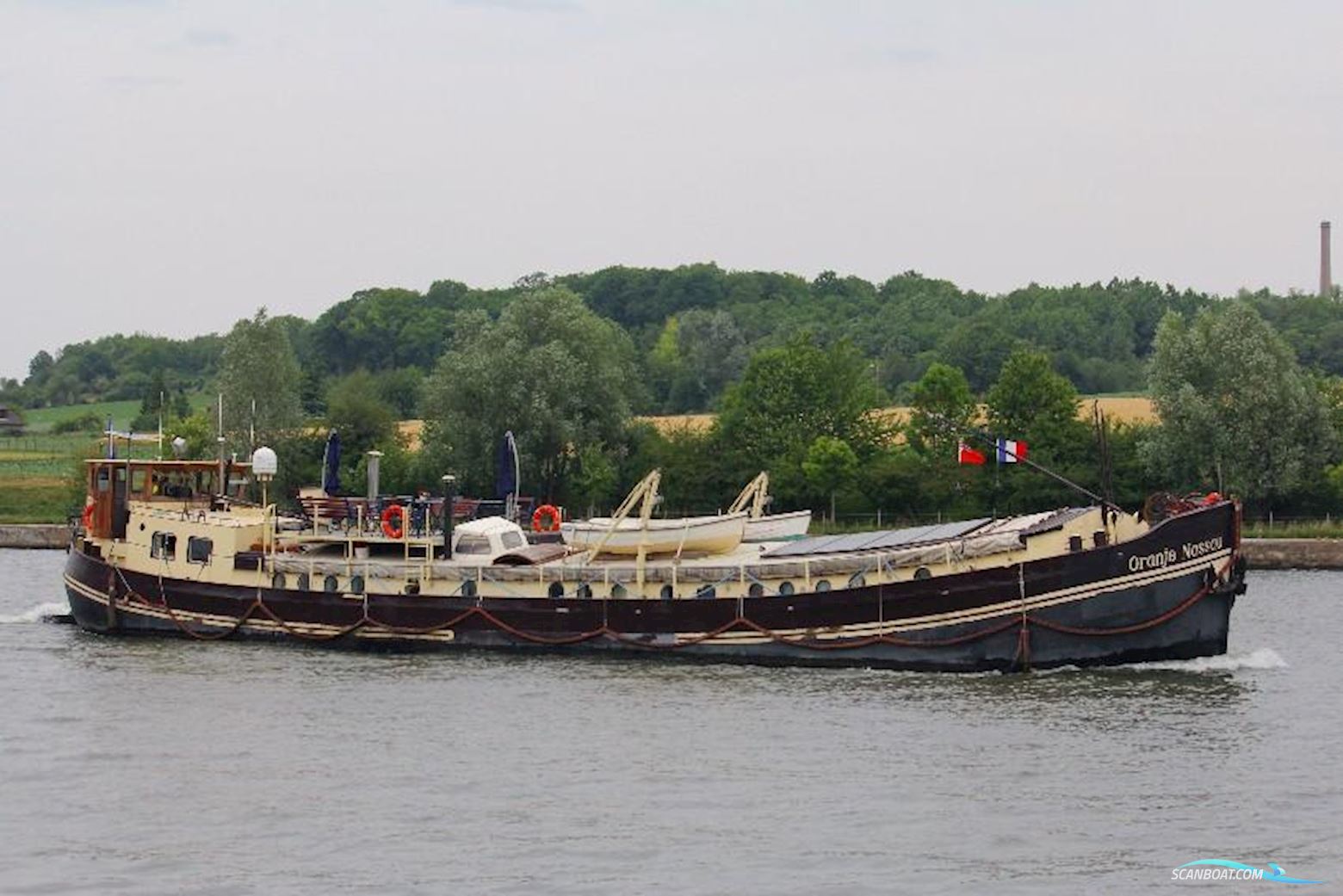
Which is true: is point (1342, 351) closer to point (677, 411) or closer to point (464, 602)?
point (677, 411)

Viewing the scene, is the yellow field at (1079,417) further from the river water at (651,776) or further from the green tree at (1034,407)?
the river water at (651,776)

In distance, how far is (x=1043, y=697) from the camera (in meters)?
47.6

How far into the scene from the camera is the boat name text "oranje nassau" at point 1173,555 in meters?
50.7

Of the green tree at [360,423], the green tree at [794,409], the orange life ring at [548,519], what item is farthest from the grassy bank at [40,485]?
the orange life ring at [548,519]

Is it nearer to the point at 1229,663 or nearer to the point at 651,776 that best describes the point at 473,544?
the point at 1229,663

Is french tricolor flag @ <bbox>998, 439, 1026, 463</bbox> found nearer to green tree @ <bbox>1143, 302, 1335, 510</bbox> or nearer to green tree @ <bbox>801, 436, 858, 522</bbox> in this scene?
green tree @ <bbox>1143, 302, 1335, 510</bbox>

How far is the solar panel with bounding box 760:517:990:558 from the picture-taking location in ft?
Result: 179

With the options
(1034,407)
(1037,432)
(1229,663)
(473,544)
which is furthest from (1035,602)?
(1034,407)

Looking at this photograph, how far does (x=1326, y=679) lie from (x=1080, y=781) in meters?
15.1

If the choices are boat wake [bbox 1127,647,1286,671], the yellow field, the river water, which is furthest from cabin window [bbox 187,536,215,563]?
the yellow field

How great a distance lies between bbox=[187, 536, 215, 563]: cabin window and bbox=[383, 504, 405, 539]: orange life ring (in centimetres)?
514

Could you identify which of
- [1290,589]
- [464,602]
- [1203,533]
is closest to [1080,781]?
[1203,533]

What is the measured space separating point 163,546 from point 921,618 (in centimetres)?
2173

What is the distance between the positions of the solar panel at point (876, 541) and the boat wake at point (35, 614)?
23.8 m
